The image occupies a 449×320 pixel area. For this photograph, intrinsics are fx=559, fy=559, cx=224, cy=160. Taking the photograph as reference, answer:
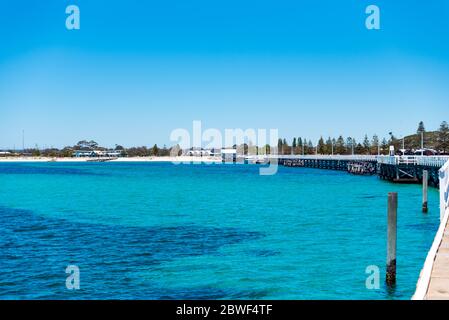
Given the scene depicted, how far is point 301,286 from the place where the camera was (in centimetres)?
1844

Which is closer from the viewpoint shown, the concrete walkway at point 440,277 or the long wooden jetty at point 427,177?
the concrete walkway at point 440,277

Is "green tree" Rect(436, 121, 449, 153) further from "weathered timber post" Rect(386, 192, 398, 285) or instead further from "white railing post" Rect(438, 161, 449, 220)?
"weathered timber post" Rect(386, 192, 398, 285)

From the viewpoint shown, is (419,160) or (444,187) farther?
(419,160)

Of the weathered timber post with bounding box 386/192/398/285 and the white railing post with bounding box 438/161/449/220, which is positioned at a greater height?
the white railing post with bounding box 438/161/449/220

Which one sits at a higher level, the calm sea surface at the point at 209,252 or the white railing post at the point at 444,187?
the white railing post at the point at 444,187

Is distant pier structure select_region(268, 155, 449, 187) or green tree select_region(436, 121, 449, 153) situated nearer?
distant pier structure select_region(268, 155, 449, 187)

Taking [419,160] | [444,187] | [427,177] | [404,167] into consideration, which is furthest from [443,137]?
[444,187]

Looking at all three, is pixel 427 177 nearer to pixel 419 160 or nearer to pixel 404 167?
pixel 419 160

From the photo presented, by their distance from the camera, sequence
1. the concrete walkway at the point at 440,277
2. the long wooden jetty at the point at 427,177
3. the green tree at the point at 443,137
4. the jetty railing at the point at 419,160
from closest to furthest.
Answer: the concrete walkway at the point at 440,277, the long wooden jetty at the point at 427,177, the jetty railing at the point at 419,160, the green tree at the point at 443,137

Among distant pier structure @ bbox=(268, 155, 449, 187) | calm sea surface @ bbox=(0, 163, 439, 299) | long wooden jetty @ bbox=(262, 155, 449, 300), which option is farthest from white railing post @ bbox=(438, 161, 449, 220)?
distant pier structure @ bbox=(268, 155, 449, 187)

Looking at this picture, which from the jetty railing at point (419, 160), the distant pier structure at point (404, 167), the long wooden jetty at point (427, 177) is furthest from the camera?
the distant pier structure at point (404, 167)

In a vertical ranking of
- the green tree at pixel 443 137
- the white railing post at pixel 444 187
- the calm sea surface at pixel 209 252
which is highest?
the green tree at pixel 443 137

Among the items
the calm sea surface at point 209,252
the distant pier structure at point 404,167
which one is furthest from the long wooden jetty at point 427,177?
the calm sea surface at point 209,252

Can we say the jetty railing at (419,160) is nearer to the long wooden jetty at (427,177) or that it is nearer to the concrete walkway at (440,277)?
the long wooden jetty at (427,177)
